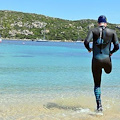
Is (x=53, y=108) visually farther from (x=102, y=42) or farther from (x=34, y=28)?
(x=34, y=28)

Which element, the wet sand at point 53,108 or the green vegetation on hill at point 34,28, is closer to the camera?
the wet sand at point 53,108

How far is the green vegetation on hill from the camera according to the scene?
187 metres

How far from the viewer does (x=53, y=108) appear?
780cm

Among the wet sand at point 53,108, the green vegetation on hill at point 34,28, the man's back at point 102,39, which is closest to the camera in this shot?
the man's back at point 102,39

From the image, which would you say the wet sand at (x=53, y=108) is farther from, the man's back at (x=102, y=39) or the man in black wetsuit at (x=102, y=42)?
the man's back at (x=102, y=39)

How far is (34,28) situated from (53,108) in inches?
7448

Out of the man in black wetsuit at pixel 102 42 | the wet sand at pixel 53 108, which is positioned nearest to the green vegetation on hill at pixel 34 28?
the wet sand at pixel 53 108

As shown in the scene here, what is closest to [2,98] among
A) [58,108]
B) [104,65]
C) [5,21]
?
[58,108]

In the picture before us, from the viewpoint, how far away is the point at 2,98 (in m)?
9.01

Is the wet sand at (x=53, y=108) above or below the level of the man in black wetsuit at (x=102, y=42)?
below

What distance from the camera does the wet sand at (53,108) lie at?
6.84m

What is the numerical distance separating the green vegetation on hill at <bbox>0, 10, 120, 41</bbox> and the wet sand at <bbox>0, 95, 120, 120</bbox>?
174836 mm

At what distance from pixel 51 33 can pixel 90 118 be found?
632 feet

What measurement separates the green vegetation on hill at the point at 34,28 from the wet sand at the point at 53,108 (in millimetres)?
174836
